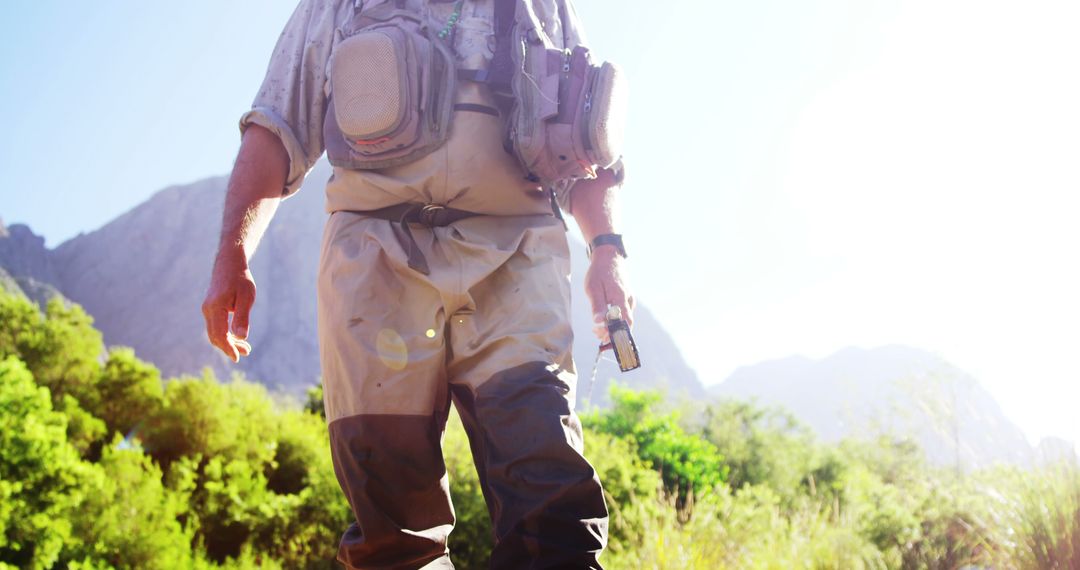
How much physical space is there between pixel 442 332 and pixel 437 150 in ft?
1.31

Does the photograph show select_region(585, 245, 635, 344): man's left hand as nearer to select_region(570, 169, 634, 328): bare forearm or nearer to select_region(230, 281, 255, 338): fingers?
select_region(570, 169, 634, 328): bare forearm

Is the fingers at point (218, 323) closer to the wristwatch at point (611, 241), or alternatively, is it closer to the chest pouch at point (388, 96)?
the chest pouch at point (388, 96)

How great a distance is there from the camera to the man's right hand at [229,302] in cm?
162

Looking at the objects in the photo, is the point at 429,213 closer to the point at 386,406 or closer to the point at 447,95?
the point at 447,95

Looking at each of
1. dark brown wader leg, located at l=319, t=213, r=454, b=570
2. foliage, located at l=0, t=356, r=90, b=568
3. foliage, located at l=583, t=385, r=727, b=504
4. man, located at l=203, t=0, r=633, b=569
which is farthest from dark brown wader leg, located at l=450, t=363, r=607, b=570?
foliage, located at l=583, t=385, r=727, b=504

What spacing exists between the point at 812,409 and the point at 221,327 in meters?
148

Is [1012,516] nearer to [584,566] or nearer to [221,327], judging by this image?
[584,566]

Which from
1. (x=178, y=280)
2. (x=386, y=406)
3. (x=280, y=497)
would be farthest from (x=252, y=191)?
(x=178, y=280)

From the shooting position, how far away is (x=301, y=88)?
1871 mm

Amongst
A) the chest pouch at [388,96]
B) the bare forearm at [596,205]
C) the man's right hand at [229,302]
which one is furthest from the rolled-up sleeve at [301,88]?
the bare forearm at [596,205]

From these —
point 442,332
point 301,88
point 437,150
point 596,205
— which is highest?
point 301,88

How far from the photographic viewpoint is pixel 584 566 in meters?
1.26

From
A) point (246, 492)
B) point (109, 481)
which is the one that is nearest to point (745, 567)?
point (109, 481)

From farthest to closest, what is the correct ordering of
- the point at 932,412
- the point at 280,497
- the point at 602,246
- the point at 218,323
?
1. the point at 280,497
2. the point at 932,412
3. the point at 602,246
4. the point at 218,323
